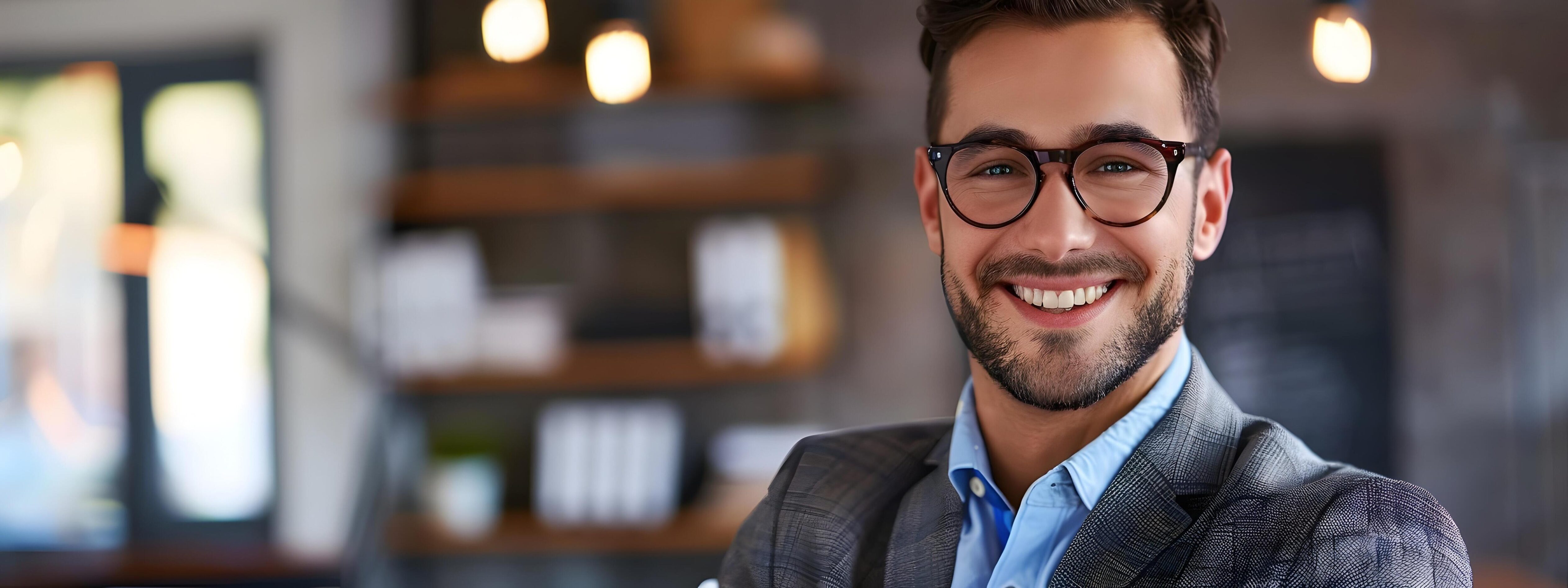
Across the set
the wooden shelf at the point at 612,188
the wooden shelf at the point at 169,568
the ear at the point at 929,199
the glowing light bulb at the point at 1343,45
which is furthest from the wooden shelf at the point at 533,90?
the ear at the point at 929,199

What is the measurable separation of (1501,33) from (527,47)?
3.03 meters

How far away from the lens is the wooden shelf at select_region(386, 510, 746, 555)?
12.0 ft

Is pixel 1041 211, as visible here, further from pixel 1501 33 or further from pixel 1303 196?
pixel 1501 33

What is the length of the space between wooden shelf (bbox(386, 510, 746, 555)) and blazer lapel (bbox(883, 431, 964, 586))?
2.39 m

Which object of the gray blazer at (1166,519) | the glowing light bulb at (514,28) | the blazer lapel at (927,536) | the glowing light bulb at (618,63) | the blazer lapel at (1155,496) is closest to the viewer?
the gray blazer at (1166,519)

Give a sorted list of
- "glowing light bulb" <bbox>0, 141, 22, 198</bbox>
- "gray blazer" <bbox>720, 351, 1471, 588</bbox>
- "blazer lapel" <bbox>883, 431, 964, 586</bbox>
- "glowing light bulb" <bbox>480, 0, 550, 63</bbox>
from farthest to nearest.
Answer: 1. "glowing light bulb" <bbox>0, 141, 22, 198</bbox>
2. "glowing light bulb" <bbox>480, 0, 550, 63</bbox>
3. "blazer lapel" <bbox>883, 431, 964, 586</bbox>
4. "gray blazer" <bbox>720, 351, 1471, 588</bbox>

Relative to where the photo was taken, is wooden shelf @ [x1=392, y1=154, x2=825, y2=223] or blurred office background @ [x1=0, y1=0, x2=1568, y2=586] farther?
wooden shelf @ [x1=392, y1=154, x2=825, y2=223]

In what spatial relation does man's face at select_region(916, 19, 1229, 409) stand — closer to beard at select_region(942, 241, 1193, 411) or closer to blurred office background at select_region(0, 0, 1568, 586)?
beard at select_region(942, 241, 1193, 411)

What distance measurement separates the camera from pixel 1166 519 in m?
1.09

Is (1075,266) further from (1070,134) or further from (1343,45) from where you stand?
(1343,45)

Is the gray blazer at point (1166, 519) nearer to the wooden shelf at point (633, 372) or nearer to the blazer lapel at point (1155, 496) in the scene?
the blazer lapel at point (1155, 496)

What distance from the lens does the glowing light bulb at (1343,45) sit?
213cm

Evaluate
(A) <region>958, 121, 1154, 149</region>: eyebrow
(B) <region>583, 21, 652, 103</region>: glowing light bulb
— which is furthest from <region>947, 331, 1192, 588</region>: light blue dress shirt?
(B) <region>583, 21, 652, 103</region>: glowing light bulb

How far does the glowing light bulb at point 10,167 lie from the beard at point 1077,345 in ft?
14.5
